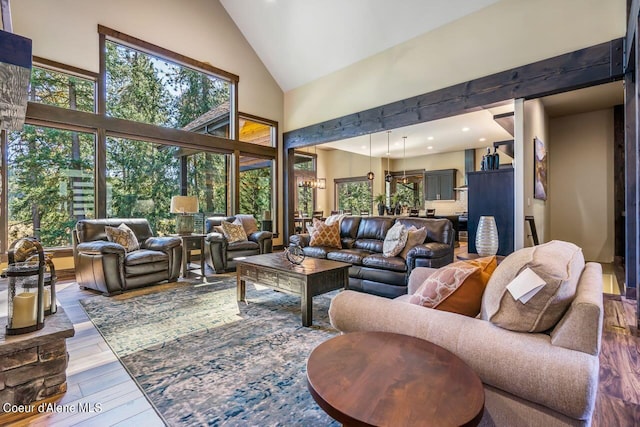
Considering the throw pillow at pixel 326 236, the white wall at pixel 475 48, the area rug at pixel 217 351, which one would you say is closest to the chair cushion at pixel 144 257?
the area rug at pixel 217 351

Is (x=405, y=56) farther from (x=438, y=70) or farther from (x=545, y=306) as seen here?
(x=545, y=306)

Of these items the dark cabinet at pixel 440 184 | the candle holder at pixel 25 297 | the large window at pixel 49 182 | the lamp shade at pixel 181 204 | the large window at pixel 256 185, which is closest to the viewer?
the candle holder at pixel 25 297

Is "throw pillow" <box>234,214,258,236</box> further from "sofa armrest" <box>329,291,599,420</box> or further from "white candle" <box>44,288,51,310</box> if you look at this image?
"sofa armrest" <box>329,291,599,420</box>

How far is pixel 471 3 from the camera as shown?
14.4 feet

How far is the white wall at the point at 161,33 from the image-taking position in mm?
4457

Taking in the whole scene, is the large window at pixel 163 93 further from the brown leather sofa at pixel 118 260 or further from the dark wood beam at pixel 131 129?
the brown leather sofa at pixel 118 260

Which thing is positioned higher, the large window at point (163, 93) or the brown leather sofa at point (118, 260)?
the large window at point (163, 93)

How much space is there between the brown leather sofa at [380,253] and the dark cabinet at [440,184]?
20.1 ft

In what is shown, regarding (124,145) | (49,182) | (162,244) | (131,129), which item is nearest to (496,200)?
(162,244)

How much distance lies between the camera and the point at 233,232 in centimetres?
524

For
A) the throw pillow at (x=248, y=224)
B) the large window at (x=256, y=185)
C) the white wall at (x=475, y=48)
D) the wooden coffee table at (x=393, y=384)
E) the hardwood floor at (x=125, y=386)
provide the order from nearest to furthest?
the wooden coffee table at (x=393, y=384) < the hardwood floor at (x=125, y=386) < the white wall at (x=475, y=48) < the throw pillow at (x=248, y=224) < the large window at (x=256, y=185)

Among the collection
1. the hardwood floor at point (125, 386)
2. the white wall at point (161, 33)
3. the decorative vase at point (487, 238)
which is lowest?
the hardwood floor at point (125, 386)

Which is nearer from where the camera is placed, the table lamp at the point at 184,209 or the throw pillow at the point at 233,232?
the table lamp at the point at 184,209

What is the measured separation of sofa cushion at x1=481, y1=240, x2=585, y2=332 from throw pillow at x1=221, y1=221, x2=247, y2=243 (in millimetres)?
4375
